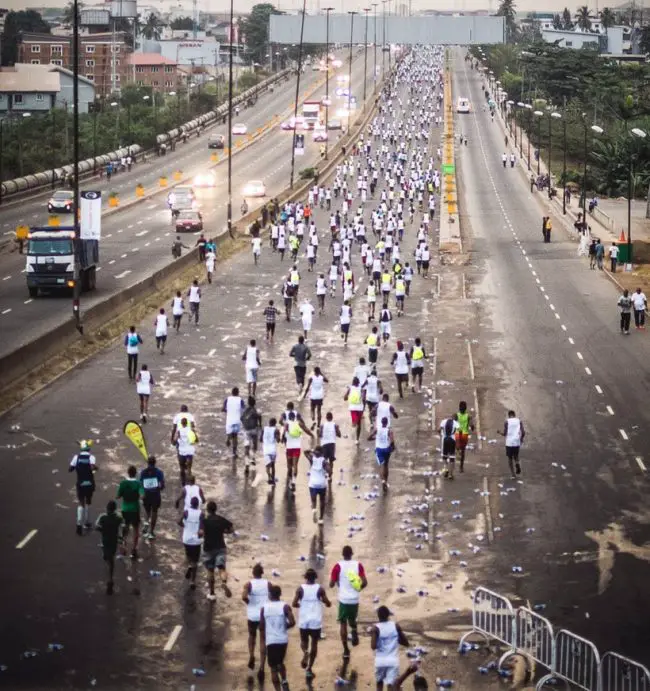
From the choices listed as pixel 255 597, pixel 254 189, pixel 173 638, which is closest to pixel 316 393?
pixel 173 638

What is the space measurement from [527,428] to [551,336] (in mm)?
12828

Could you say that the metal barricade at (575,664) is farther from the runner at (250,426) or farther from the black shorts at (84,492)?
the runner at (250,426)

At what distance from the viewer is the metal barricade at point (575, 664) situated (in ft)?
53.1

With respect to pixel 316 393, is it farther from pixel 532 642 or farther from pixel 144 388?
A: pixel 532 642

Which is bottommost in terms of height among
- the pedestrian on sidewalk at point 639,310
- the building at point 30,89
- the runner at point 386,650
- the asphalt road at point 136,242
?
the asphalt road at point 136,242

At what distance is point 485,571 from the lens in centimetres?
2050

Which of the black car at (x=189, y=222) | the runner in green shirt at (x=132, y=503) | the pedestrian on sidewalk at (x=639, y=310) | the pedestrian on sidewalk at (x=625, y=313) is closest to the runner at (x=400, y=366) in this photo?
the runner in green shirt at (x=132, y=503)

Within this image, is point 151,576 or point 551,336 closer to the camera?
point 151,576

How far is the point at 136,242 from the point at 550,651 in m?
52.1

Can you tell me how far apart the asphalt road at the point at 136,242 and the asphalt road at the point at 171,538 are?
636 cm

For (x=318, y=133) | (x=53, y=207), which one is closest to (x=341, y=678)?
(x=53, y=207)

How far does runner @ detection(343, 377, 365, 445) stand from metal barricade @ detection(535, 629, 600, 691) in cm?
1129

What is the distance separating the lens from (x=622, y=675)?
621 inches

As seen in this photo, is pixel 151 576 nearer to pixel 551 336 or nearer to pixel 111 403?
pixel 111 403
